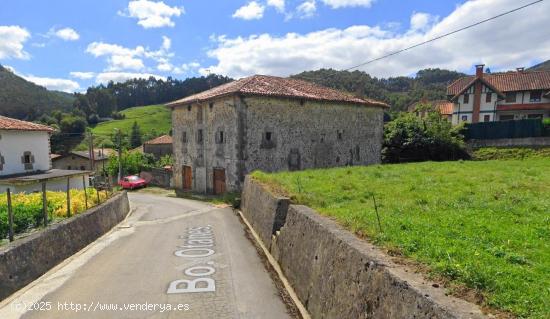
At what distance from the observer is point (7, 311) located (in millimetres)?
6789

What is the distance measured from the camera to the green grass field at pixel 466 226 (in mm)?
3711

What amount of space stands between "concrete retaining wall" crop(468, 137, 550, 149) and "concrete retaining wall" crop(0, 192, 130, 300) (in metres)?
31.1

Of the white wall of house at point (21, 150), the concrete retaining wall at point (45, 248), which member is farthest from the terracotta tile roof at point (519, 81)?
the white wall of house at point (21, 150)

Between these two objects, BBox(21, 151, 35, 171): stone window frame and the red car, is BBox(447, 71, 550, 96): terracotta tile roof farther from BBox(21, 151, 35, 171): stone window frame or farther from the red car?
BBox(21, 151, 35, 171): stone window frame

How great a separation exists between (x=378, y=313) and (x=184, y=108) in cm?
2710

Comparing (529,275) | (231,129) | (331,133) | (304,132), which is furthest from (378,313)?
(331,133)

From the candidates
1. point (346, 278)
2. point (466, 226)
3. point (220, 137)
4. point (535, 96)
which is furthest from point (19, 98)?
point (466, 226)

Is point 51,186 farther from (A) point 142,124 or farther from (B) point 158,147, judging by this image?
(A) point 142,124

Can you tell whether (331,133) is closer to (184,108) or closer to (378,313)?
(184,108)

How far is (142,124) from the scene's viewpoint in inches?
3819

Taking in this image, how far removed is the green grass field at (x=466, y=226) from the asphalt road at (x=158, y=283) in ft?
8.31

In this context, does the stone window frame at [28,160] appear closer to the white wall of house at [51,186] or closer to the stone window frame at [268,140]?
the white wall of house at [51,186]

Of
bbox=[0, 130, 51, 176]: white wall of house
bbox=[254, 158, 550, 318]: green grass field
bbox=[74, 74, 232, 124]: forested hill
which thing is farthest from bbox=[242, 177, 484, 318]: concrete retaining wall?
bbox=[74, 74, 232, 124]: forested hill

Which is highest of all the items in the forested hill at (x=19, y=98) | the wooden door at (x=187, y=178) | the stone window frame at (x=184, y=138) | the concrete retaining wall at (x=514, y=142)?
the forested hill at (x=19, y=98)
